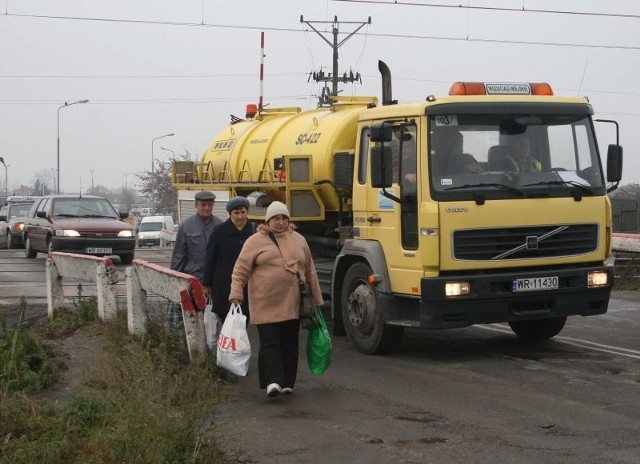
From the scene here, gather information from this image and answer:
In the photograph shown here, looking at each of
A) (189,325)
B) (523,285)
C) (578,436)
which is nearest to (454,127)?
(523,285)

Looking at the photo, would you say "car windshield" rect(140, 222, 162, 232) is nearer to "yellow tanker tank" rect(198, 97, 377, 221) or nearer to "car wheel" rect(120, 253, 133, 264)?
"car wheel" rect(120, 253, 133, 264)

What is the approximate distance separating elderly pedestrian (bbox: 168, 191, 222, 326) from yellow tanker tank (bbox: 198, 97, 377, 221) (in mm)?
2090

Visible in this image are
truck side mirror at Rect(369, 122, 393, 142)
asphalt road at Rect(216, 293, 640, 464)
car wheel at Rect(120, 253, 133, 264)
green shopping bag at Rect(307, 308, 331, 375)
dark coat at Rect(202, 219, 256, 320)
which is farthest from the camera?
car wheel at Rect(120, 253, 133, 264)

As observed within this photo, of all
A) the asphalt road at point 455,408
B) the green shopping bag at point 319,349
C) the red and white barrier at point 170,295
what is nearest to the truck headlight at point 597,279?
the asphalt road at point 455,408

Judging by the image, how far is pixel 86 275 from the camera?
12203 millimetres

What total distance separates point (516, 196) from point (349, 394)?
9.02 feet

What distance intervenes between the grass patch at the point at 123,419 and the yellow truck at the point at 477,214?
2.39 meters

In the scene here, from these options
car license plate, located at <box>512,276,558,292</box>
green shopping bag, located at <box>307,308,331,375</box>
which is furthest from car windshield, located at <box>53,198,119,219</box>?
green shopping bag, located at <box>307,308,331,375</box>

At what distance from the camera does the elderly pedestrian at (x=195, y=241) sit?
1040 cm

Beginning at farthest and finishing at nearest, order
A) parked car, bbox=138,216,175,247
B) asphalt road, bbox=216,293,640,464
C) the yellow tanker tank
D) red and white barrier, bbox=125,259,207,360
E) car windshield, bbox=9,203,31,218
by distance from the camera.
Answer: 1. parked car, bbox=138,216,175,247
2. car windshield, bbox=9,203,31,218
3. the yellow tanker tank
4. red and white barrier, bbox=125,259,207,360
5. asphalt road, bbox=216,293,640,464

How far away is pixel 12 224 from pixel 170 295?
2130cm

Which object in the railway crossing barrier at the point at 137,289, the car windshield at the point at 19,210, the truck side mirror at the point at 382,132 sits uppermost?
the truck side mirror at the point at 382,132

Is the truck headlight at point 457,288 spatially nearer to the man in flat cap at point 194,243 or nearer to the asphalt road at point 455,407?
the asphalt road at point 455,407

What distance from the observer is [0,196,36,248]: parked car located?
95.5 ft
